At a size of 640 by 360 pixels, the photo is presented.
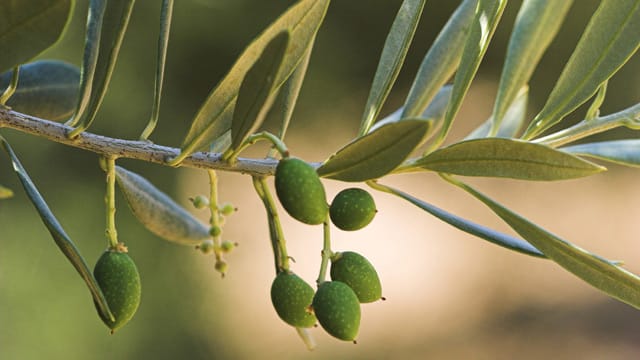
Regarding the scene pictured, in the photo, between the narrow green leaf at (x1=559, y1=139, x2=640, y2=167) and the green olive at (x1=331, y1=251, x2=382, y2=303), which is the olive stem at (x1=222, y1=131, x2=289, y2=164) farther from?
the narrow green leaf at (x1=559, y1=139, x2=640, y2=167)

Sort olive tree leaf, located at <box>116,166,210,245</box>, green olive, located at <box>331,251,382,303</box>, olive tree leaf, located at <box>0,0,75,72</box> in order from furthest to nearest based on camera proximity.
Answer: olive tree leaf, located at <box>116,166,210,245</box>, green olive, located at <box>331,251,382,303</box>, olive tree leaf, located at <box>0,0,75,72</box>

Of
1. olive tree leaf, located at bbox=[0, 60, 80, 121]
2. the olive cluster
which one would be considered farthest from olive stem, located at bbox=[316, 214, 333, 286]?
olive tree leaf, located at bbox=[0, 60, 80, 121]

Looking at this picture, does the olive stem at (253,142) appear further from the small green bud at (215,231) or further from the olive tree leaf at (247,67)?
the small green bud at (215,231)

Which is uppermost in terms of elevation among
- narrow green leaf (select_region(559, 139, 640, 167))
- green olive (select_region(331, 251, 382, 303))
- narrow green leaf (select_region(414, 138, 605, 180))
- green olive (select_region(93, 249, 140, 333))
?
narrow green leaf (select_region(559, 139, 640, 167))

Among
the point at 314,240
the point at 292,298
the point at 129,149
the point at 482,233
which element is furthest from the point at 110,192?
the point at 314,240

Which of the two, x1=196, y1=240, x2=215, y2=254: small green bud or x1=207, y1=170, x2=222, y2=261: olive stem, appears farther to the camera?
x1=196, y1=240, x2=215, y2=254: small green bud

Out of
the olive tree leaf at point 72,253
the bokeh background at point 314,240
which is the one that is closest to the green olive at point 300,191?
the olive tree leaf at point 72,253
